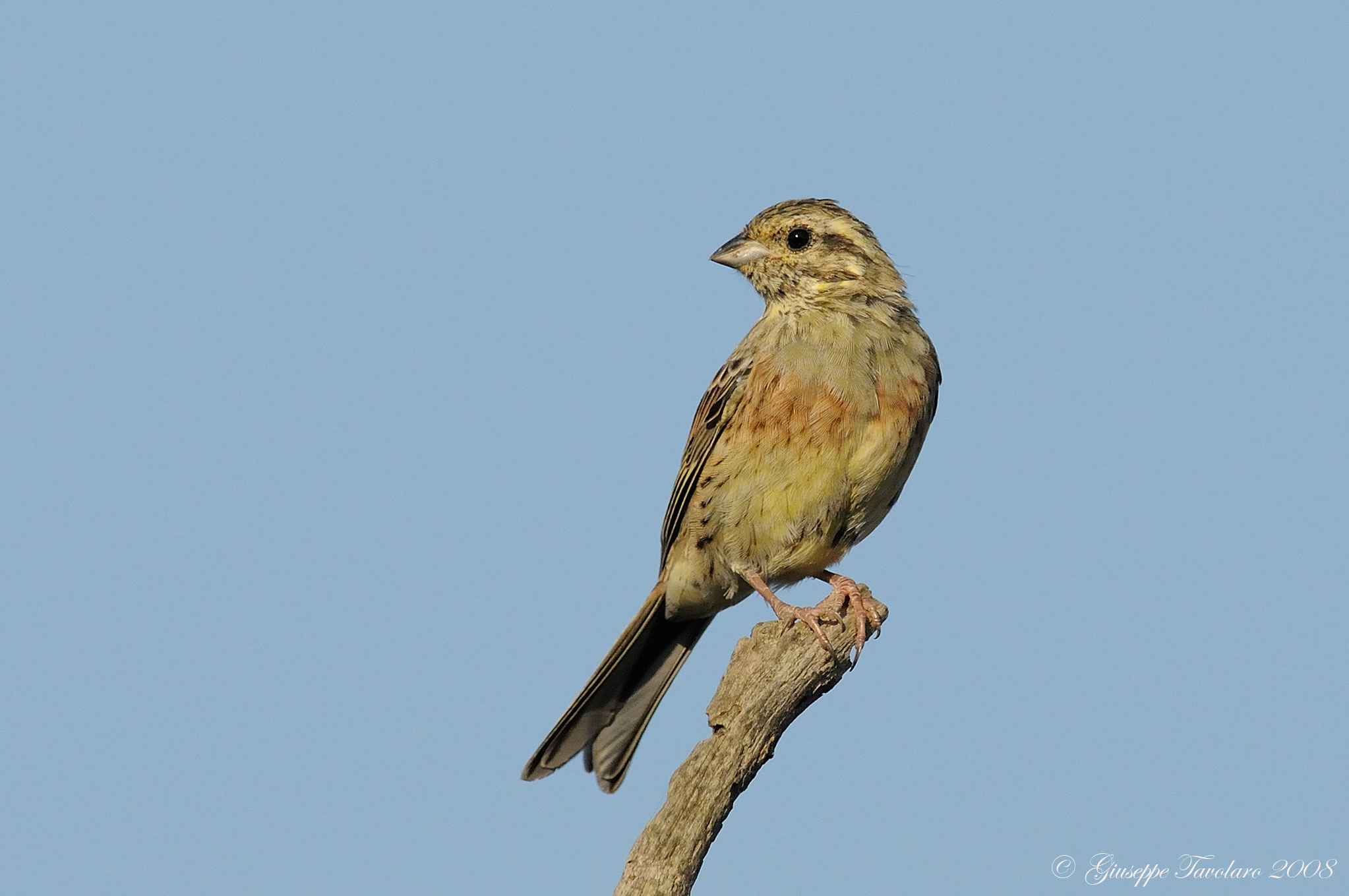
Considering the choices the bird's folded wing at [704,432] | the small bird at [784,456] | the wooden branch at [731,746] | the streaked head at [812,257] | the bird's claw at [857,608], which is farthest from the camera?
the streaked head at [812,257]

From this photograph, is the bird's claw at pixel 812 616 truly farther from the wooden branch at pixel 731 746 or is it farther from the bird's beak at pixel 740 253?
the bird's beak at pixel 740 253

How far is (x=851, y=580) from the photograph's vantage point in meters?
7.43

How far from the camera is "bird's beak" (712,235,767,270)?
26.9ft

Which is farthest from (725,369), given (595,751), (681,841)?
(681,841)

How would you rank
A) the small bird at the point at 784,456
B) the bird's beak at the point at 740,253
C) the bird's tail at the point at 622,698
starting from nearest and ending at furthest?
the small bird at the point at 784,456, the bird's tail at the point at 622,698, the bird's beak at the point at 740,253

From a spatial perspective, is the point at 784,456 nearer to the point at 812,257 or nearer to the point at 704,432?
the point at 704,432

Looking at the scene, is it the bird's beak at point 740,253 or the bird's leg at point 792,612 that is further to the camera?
the bird's beak at point 740,253

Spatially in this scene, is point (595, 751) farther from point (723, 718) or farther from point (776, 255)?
point (776, 255)

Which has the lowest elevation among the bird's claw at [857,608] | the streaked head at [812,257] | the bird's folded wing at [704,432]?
the bird's claw at [857,608]

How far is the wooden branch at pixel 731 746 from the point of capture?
5996mm

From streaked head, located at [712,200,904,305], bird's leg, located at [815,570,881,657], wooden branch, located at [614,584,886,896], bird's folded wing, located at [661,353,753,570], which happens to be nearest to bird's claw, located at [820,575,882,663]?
bird's leg, located at [815,570,881,657]

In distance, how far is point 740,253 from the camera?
8.26 metres

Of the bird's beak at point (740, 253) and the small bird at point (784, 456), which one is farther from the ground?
the bird's beak at point (740, 253)

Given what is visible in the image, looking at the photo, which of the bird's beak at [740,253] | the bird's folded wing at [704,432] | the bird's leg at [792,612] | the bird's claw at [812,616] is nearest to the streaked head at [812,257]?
the bird's beak at [740,253]
